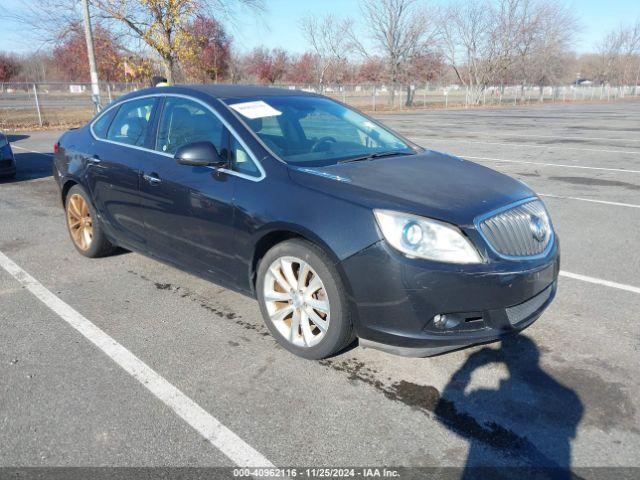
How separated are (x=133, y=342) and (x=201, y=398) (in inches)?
35.0

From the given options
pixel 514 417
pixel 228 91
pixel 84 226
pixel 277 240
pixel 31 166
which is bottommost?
pixel 514 417

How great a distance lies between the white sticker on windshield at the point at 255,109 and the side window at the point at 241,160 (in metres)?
0.24

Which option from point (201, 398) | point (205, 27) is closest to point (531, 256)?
point (201, 398)

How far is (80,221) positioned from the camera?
206 inches

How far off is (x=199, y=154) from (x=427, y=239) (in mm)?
1601

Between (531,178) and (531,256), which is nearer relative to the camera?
(531,256)

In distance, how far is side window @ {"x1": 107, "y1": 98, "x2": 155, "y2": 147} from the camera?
4.34 m

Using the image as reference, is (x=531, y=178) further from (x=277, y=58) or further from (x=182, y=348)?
(x=277, y=58)

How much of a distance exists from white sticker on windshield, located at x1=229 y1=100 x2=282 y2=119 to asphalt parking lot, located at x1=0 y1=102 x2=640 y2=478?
4.80 feet

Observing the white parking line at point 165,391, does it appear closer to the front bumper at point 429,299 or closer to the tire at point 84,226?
the tire at point 84,226

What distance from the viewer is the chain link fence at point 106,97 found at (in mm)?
24328

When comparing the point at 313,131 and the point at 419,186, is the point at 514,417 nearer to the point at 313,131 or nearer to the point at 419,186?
the point at 419,186

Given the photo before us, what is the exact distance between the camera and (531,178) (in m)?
9.59

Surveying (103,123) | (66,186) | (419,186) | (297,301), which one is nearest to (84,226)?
(66,186)
